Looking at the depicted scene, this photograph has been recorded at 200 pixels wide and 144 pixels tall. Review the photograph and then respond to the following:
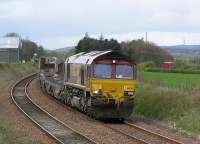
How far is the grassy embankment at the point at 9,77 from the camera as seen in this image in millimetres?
19188

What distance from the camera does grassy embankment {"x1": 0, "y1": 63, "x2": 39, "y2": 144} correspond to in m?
19.2

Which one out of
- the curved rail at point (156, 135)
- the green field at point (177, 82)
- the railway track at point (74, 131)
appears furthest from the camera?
the green field at point (177, 82)

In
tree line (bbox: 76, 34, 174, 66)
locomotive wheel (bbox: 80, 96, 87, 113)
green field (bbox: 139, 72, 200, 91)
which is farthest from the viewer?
tree line (bbox: 76, 34, 174, 66)

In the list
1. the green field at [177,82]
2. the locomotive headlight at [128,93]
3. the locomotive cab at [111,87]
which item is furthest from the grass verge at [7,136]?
the green field at [177,82]

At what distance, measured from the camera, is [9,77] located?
75.7m

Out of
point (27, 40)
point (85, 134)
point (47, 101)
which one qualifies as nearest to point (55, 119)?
point (85, 134)

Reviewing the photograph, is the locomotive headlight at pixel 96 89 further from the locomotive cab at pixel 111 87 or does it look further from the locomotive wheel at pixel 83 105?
the locomotive wheel at pixel 83 105

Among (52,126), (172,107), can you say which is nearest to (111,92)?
(172,107)

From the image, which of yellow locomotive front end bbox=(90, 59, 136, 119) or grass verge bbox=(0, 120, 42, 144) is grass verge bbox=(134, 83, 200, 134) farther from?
grass verge bbox=(0, 120, 42, 144)

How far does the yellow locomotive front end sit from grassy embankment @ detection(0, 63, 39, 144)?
4191 millimetres

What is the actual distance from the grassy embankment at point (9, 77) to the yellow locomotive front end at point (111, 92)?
13.7 feet

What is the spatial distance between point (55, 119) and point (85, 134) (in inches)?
208

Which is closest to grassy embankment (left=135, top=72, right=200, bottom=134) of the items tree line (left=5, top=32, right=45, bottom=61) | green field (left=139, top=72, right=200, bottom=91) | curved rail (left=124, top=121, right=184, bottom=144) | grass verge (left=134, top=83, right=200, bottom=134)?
grass verge (left=134, top=83, right=200, bottom=134)

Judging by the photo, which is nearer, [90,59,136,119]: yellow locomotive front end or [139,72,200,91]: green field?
[90,59,136,119]: yellow locomotive front end
